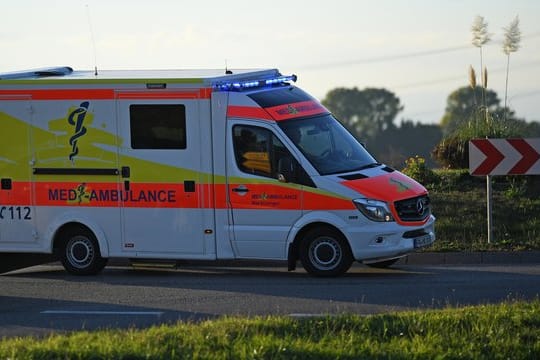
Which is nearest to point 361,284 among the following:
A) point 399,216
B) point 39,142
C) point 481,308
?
point 399,216

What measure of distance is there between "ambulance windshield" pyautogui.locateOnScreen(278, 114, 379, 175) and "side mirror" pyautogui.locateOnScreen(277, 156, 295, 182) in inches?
8.3

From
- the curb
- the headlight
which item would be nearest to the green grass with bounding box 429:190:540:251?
the curb

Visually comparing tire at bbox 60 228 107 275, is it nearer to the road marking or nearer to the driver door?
the driver door

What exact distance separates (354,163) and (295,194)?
39.5 inches

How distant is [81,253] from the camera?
16.1m

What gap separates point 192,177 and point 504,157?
4781 mm

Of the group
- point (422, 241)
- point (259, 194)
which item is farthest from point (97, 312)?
point (422, 241)

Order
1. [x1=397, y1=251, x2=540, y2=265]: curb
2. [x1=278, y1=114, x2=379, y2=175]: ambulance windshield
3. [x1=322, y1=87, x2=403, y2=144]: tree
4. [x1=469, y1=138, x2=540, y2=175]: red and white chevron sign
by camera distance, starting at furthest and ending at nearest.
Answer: [x1=322, y1=87, x2=403, y2=144]: tree < [x1=469, y1=138, x2=540, y2=175]: red and white chevron sign < [x1=397, y1=251, x2=540, y2=265]: curb < [x1=278, y1=114, x2=379, y2=175]: ambulance windshield

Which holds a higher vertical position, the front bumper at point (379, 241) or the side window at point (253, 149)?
the side window at point (253, 149)

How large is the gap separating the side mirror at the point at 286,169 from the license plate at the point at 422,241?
1667 millimetres

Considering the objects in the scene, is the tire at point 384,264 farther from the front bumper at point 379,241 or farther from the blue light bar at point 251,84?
the blue light bar at point 251,84

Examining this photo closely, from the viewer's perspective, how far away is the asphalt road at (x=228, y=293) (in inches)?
494

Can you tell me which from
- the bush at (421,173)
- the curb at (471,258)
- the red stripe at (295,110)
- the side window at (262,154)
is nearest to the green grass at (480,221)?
the curb at (471,258)

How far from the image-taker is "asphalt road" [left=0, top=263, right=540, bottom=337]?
12.5 metres
